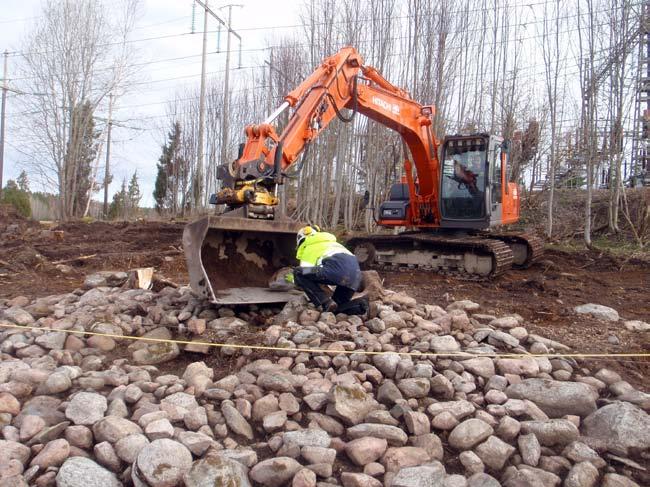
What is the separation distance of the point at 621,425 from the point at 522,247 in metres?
6.81

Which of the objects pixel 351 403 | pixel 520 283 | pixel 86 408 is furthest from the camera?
pixel 520 283

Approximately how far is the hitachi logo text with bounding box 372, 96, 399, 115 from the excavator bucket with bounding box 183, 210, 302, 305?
8.95 ft

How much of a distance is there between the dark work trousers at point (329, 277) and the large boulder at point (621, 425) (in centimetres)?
236

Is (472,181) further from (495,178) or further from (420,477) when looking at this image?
(420,477)

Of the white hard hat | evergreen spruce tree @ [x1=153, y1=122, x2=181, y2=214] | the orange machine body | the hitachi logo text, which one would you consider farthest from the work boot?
evergreen spruce tree @ [x1=153, y1=122, x2=181, y2=214]

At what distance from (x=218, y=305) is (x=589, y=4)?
1134 cm

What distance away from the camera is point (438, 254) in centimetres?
901

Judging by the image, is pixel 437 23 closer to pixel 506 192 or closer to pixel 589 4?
pixel 589 4

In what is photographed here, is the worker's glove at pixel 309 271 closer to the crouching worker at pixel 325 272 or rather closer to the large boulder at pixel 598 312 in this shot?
the crouching worker at pixel 325 272

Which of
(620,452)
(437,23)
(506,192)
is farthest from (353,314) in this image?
(437,23)

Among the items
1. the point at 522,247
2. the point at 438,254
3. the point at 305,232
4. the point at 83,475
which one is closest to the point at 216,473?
the point at 83,475

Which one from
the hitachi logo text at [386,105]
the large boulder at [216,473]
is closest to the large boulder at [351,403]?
the large boulder at [216,473]

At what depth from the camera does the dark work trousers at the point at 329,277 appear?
503 centimetres

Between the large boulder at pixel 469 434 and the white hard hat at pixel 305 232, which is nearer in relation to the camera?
the large boulder at pixel 469 434
